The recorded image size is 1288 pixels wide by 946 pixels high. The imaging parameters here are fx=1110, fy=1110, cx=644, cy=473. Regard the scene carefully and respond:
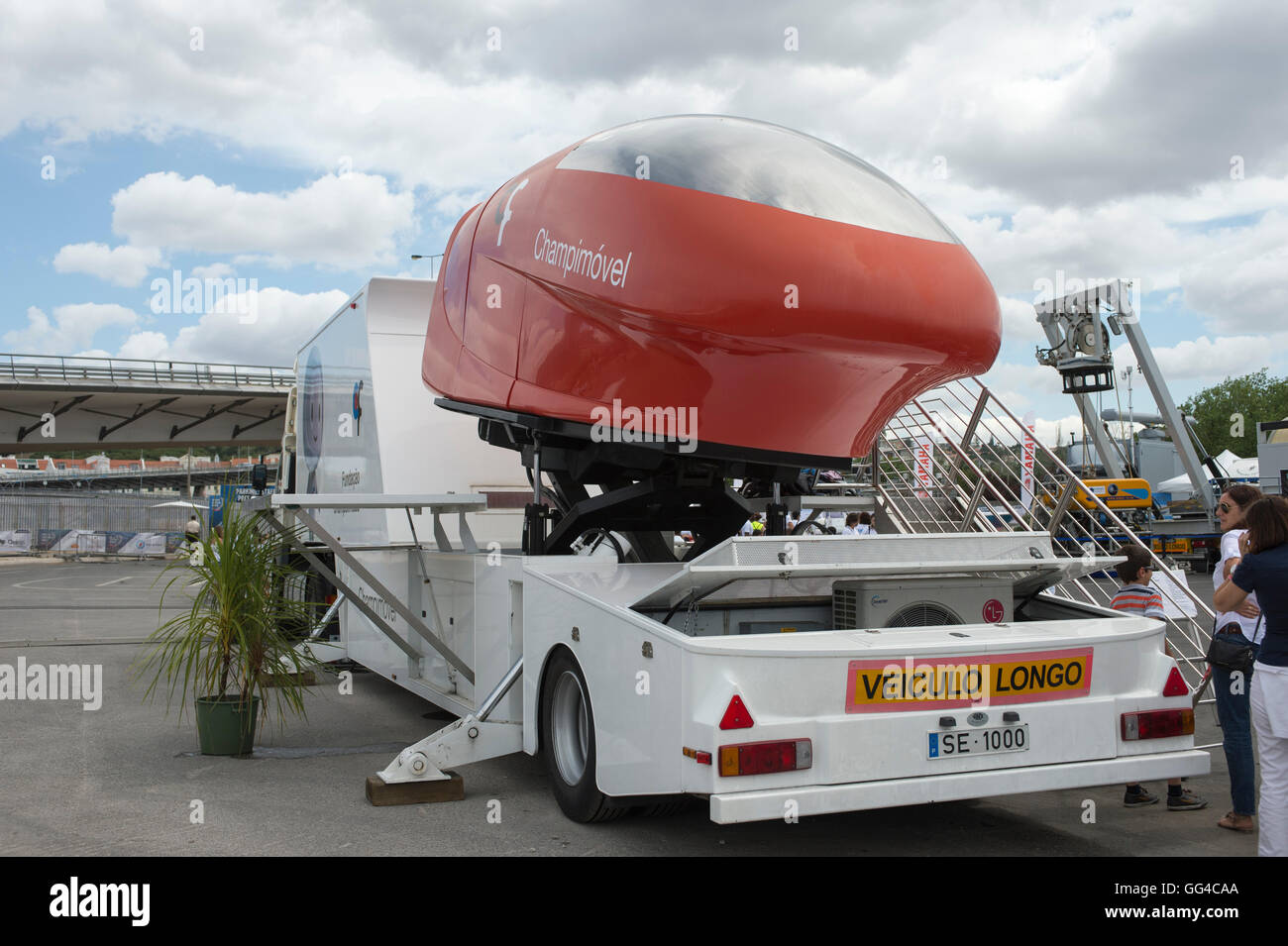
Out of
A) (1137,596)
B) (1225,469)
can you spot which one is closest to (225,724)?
(1137,596)

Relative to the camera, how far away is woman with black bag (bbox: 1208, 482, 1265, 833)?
5.41 m

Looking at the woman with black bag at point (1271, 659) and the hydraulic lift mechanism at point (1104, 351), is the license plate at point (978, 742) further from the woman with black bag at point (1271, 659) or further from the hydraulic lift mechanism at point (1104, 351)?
the hydraulic lift mechanism at point (1104, 351)

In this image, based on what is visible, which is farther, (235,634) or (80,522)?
(80,522)

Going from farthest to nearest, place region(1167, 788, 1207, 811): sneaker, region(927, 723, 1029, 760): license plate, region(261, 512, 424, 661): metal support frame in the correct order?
region(261, 512, 424, 661): metal support frame → region(1167, 788, 1207, 811): sneaker → region(927, 723, 1029, 760): license plate

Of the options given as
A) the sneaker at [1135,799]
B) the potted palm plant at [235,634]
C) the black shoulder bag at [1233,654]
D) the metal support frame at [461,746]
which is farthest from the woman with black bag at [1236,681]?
the potted palm plant at [235,634]

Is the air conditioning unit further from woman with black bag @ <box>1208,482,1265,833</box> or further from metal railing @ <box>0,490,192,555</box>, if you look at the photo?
metal railing @ <box>0,490,192,555</box>

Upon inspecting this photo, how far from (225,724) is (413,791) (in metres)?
1.91

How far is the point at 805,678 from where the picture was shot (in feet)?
14.6

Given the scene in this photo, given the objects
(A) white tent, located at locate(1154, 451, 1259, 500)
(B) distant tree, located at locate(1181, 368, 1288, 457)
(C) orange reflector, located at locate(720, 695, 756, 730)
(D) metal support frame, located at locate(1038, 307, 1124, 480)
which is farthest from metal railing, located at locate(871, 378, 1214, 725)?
(B) distant tree, located at locate(1181, 368, 1288, 457)

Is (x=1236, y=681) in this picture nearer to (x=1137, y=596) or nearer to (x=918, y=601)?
(x=1137, y=596)

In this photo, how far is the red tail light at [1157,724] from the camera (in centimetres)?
494

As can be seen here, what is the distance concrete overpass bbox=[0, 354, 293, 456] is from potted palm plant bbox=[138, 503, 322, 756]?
3287 cm
